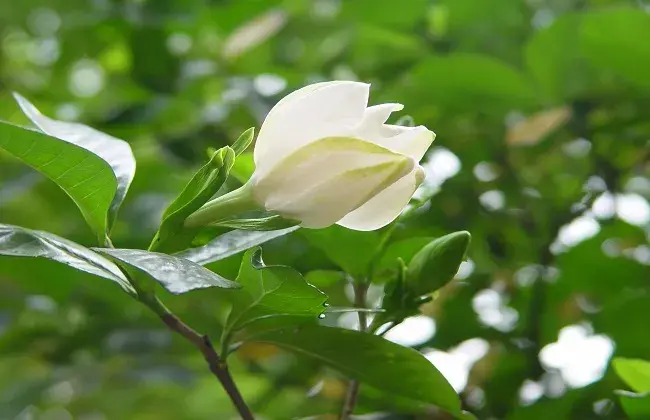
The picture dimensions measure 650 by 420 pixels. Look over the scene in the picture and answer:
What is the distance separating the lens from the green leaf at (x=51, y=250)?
1.39ft

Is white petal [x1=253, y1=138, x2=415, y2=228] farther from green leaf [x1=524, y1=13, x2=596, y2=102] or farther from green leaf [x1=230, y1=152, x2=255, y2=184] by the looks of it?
green leaf [x1=524, y1=13, x2=596, y2=102]

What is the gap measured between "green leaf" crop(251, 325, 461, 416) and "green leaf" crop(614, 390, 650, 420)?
119 millimetres

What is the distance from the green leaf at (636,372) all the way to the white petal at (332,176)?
10.7 inches

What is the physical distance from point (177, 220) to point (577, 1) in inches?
37.7

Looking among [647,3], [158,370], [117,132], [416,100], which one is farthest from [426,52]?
[158,370]

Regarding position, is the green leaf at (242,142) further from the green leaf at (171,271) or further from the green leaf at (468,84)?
the green leaf at (468,84)

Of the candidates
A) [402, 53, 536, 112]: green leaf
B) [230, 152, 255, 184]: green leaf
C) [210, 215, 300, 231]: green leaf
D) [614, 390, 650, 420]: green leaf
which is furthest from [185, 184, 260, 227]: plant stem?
[402, 53, 536, 112]: green leaf

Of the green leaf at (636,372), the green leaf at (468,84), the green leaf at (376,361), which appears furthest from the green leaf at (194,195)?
the green leaf at (468,84)

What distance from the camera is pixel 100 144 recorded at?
58cm

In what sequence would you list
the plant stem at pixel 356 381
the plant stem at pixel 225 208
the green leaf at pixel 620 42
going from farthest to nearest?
the green leaf at pixel 620 42, the plant stem at pixel 356 381, the plant stem at pixel 225 208

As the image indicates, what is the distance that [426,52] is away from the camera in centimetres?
115

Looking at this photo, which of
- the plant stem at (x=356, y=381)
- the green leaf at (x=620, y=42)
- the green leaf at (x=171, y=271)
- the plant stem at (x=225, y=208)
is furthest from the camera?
the green leaf at (x=620, y=42)

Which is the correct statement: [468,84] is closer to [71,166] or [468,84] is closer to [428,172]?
[428,172]

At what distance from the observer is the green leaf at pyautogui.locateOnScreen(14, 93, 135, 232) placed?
0.55m
